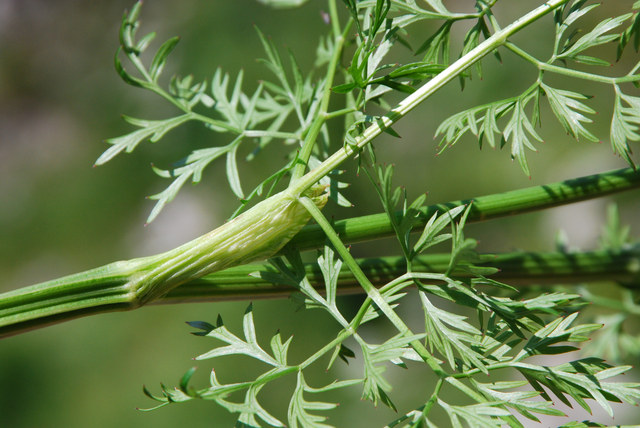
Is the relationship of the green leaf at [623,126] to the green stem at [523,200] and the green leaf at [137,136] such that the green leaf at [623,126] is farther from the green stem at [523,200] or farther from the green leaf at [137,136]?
the green leaf at [137,136]

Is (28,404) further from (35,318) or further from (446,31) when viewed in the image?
(446,31)

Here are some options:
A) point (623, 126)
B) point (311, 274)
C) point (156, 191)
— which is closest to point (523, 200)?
point (623, 126)

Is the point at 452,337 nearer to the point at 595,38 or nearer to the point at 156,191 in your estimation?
the point at 595,38

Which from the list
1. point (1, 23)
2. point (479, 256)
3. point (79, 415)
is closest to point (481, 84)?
point (479, 256)

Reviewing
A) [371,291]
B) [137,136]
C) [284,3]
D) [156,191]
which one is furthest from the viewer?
[156,191]

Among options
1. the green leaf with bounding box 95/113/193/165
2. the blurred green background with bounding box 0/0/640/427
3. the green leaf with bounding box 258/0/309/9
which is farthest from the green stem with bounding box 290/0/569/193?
the blurred green background with bounding box 0/0/640/427

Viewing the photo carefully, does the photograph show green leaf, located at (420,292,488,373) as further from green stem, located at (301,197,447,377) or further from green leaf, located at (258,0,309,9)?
green leaf, located at (258,0,309,9)

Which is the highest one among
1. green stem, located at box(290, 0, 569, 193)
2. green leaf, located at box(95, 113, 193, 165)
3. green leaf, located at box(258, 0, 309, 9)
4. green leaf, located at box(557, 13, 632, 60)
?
green leaf, located at box(258, 0, 309, 9)

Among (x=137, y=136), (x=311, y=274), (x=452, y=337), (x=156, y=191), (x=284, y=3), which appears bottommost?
(x=452, y=337)
